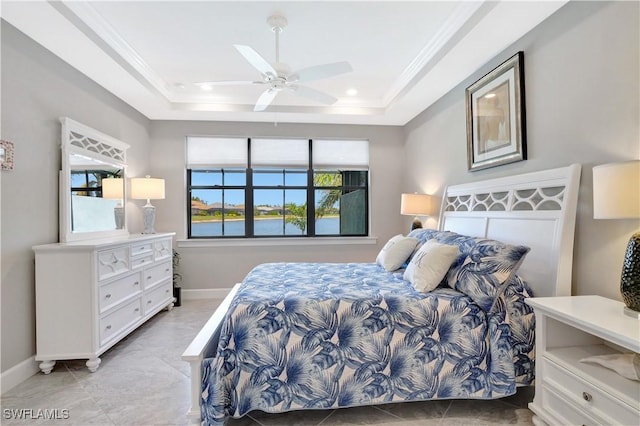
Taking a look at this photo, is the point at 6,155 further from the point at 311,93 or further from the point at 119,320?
the point at 311,93

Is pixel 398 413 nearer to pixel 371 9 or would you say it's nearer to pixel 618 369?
pixel 618 369

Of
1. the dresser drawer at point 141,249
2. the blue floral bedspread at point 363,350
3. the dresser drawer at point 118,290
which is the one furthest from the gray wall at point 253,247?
the blue floral bedspread at point 363,350

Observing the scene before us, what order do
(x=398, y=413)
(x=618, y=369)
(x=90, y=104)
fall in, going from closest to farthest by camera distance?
(x=618, y=369) < (x=398, y=413) < (x=90, y=104)

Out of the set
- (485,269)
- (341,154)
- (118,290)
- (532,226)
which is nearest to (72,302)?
(118,290)

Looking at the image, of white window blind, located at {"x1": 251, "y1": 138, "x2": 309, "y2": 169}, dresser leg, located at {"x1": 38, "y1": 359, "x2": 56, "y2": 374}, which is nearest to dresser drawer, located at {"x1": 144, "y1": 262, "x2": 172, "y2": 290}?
dresser leg, located at {"x1": 38, "y1": 359, "x2": 56, "y2": 374}

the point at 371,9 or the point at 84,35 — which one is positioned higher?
the point at 371,9

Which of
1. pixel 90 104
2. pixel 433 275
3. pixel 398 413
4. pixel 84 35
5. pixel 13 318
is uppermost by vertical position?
pixel 84 35

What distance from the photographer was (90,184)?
3043 mm

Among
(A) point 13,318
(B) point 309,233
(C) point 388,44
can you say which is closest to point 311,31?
(C) point 388,44

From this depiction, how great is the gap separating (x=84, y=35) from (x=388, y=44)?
8.21 ft

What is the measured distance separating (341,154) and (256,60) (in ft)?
8.80

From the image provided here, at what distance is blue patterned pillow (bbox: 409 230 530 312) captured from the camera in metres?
1.86

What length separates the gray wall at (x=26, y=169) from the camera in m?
2.20

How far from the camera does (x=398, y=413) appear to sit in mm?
1904
